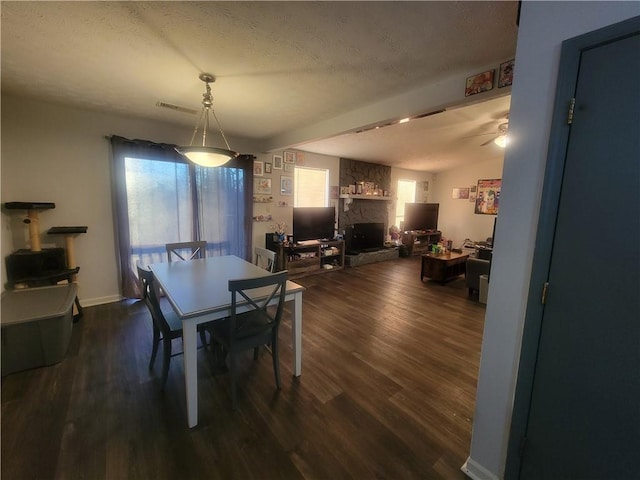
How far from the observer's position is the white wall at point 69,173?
8.98 ft

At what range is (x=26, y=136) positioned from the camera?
2.77 meters

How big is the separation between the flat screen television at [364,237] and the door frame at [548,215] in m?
4.62

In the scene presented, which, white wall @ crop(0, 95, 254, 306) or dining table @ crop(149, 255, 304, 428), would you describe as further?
white wall @ crop(0, 95, 254, 306)

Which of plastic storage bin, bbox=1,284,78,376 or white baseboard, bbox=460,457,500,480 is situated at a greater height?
plastic storage bin, bbox=1,284,78,376

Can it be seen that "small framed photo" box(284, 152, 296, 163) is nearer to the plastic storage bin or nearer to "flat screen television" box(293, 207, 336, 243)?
"flat screen television" box(293, 207, 336, 243)

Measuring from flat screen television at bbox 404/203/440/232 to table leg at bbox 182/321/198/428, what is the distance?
20.2 feet

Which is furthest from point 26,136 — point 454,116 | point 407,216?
point 407,216

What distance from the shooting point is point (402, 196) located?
7.27 m

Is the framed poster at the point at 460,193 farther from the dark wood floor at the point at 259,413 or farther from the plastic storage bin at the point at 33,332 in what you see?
the plastic storage bin at the point at 33,332

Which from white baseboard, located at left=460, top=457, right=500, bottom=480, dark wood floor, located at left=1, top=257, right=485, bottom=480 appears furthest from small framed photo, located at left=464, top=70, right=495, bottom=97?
white baseboard, located at left=460, top=457, right=500, bottom=480

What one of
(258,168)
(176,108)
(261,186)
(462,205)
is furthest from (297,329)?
(462,205)

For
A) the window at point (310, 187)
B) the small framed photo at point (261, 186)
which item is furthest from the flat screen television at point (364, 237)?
the small framed photo at point (261, 186)

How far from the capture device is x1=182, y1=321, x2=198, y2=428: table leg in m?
1.54

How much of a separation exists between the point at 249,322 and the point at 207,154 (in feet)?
4.35
